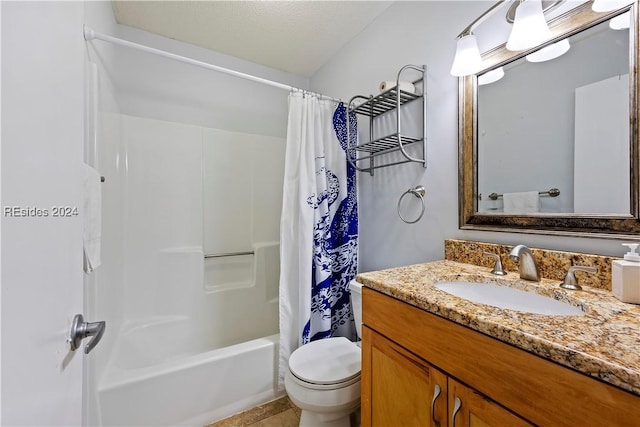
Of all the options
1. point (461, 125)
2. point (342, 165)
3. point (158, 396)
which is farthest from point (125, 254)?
point (461, 125)

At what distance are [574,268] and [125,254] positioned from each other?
7.86 feet

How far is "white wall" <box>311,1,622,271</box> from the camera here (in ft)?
3.85

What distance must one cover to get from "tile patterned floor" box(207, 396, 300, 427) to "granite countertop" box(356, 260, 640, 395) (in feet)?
3.68

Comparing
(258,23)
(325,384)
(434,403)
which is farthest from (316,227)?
(258,23)

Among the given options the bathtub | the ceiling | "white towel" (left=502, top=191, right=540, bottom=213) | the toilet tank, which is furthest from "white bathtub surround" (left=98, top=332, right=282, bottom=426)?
the ceiling

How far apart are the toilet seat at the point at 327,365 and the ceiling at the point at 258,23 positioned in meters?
2.02

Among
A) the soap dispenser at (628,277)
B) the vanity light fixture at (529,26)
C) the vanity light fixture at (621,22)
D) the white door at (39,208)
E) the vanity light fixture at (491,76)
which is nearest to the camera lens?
the white door at (39,208)

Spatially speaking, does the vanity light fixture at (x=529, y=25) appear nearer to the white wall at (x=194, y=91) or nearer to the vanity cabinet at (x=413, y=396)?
the vanity cabinet at (x=413, y=396)

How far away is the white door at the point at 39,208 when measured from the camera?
1.10 ft

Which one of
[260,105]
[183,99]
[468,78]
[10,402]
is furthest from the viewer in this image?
[260,105]

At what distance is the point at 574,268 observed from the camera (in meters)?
0.79

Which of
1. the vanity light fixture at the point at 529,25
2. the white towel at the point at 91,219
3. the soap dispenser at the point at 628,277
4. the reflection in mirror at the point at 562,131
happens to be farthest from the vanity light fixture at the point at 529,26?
the white towel at the point at 91,219

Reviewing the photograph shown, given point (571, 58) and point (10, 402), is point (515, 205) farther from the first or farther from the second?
point (10, 402)

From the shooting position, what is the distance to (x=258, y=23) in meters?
1.75
